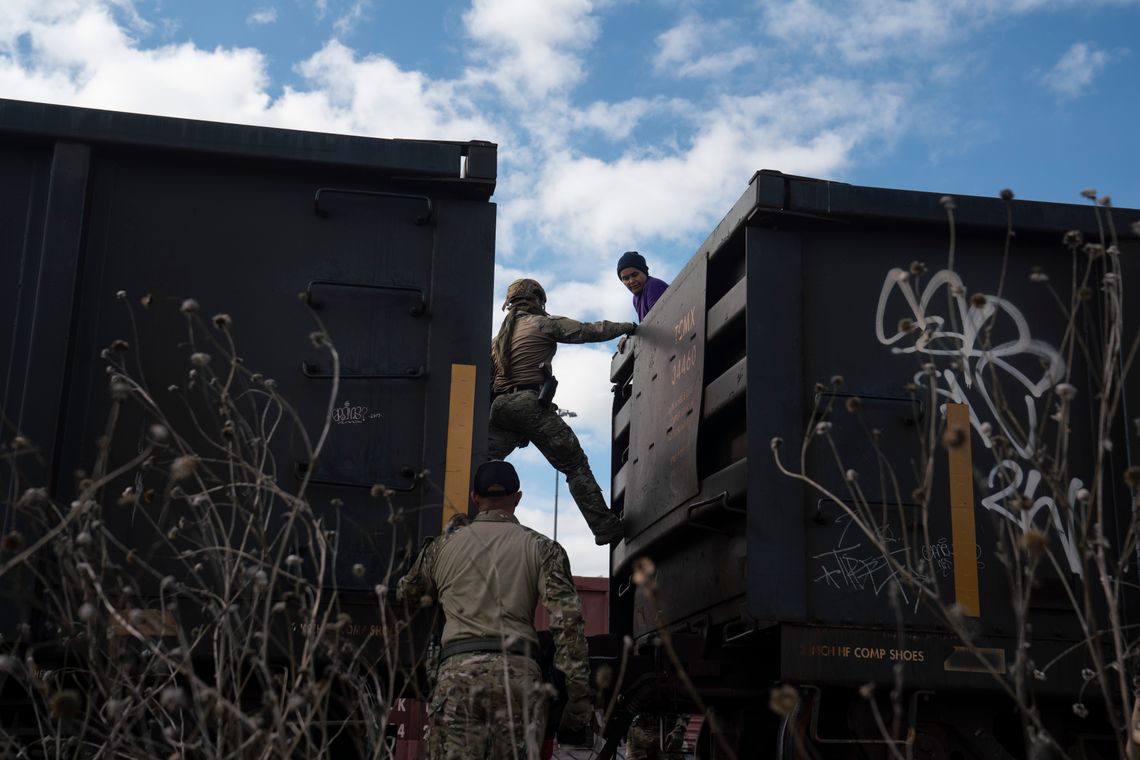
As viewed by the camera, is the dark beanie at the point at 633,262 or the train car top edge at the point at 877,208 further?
the dark beanie at the point at 633,262

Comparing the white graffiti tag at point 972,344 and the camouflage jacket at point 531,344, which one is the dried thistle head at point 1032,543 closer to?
the white graffiti tag at point 972,344

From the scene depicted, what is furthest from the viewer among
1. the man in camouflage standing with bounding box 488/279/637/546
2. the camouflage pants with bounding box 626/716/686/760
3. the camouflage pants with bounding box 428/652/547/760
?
the camouflage pants with bounding box 626/716/686/760

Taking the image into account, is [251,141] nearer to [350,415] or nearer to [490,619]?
[350,415]

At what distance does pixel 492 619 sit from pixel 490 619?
13 millimetres

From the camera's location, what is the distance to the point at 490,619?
4.32m

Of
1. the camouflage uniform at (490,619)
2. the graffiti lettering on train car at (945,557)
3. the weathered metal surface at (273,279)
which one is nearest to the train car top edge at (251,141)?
the weathered metal surface at (273,279)

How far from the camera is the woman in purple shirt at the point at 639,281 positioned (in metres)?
7.25

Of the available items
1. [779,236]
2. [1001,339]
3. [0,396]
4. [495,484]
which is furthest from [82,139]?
[1001,339]

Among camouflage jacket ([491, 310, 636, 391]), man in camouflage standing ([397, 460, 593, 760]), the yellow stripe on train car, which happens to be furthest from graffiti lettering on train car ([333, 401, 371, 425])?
camouflage jacket ([491, 310, 636, 391])

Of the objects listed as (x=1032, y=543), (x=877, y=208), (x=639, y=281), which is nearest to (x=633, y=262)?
(x=639, y=281)

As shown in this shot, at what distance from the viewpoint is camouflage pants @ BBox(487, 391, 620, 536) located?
610 cm

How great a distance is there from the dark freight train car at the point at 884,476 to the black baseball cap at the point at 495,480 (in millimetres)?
999

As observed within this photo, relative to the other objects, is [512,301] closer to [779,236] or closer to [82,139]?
[779,236]

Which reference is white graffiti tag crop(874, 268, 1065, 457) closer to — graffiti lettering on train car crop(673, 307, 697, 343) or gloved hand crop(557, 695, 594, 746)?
graffiti lettering on train car crop(673, 307, 697, 343)
